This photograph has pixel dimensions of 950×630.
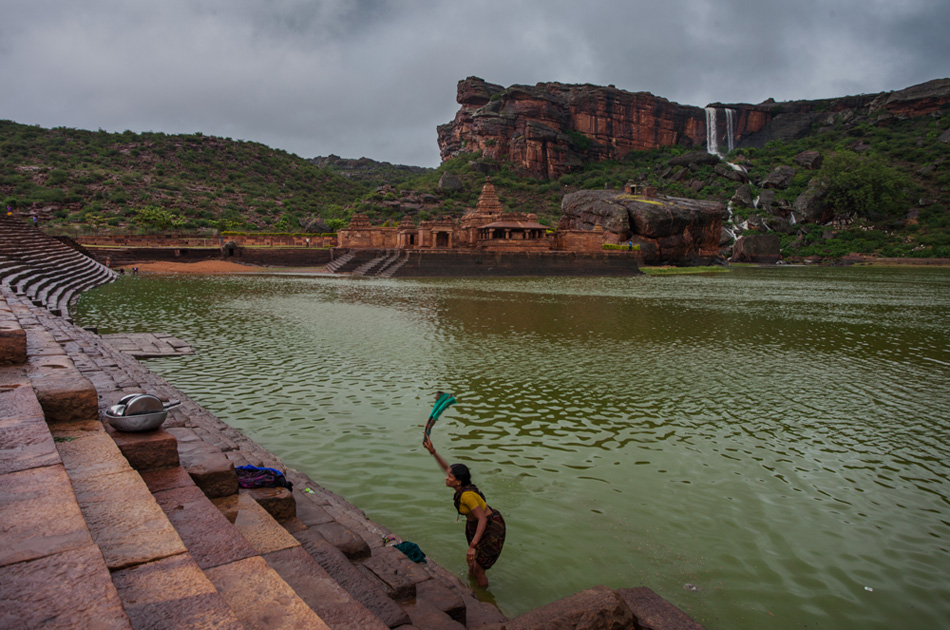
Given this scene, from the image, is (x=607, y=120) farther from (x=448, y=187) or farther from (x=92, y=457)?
(x=92, y=457)

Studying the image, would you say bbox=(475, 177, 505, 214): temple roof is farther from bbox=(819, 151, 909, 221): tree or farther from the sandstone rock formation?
bbox=(819, 151, 909, 221): tree

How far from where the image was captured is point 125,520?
300cm

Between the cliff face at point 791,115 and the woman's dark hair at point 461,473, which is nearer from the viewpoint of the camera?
the woman's dark hair at point 461,473

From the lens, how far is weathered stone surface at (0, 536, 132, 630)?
1.94 metres

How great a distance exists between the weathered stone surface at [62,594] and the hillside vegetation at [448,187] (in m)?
49.0

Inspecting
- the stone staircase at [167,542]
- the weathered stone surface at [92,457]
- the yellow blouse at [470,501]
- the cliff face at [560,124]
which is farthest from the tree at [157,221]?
the cliff face at [560,124]

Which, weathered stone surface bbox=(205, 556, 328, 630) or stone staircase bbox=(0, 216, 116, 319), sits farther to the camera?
stone staircase bbox=(0, 216, 116, 319)

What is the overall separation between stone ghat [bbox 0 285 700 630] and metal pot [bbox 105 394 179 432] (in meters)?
0.08

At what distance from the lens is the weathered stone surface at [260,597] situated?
236cm

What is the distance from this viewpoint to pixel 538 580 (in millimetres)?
4336

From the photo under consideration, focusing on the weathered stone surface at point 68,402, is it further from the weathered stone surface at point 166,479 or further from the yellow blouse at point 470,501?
the yellow blouse at point 470,501

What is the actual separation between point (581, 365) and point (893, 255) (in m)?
64.1

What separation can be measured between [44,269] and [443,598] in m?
25.6

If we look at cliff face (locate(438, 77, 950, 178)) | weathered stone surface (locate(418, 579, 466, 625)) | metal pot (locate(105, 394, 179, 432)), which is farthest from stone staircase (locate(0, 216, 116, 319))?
cliff face (locate(438, 77, 950, 178))
